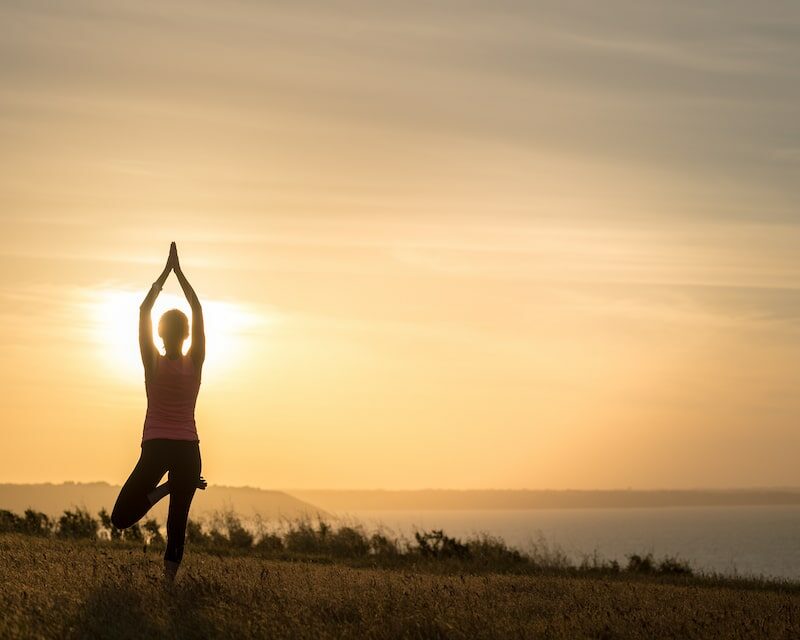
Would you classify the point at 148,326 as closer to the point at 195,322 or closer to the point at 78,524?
the point at 195,322

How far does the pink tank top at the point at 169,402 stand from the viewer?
10055 mm

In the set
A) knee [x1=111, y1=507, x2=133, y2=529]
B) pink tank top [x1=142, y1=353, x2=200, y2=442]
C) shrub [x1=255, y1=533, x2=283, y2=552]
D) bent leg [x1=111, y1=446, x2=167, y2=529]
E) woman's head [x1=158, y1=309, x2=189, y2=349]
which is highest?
woman's head [x1=158, y1=309, x2=189, y2=349]

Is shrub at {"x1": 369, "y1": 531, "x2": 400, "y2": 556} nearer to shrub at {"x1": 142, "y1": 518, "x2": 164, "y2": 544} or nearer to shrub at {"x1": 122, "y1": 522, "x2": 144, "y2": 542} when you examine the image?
shrub at {"x1": 142, "y1": 518, "x2": 164, "y2": 544}

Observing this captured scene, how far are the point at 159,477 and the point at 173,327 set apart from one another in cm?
135

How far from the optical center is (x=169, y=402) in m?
10.1

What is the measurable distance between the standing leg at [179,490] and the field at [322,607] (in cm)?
29

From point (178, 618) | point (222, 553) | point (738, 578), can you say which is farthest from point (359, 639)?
point (738, 578)

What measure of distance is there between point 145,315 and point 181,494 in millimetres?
1655

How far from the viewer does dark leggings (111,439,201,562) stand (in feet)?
32.8

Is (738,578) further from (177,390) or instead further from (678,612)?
(177,390)

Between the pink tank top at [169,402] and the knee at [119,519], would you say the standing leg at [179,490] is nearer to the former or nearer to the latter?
the pink tank top at [169,402]

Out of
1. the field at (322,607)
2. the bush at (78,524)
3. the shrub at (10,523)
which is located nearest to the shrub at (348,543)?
the bush at (78,524)

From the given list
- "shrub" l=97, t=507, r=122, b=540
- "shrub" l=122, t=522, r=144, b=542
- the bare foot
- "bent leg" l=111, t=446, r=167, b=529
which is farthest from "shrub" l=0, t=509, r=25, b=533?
"bent leg" l=111, t=446, r=167, b=529

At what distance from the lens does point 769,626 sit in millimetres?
10078
